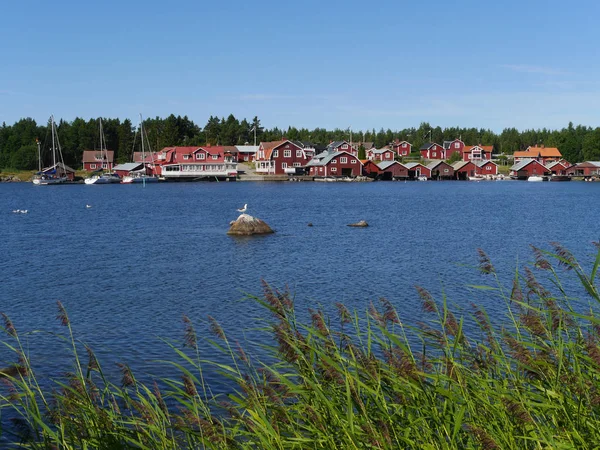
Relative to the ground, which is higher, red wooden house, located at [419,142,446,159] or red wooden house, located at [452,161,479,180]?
red wooden house, located at [419,142,446,159]

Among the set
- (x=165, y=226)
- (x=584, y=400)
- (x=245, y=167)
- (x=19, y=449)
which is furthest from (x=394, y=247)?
(x=245, y=167)

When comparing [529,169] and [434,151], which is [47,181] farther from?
[529,169]

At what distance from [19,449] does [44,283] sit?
600 inches

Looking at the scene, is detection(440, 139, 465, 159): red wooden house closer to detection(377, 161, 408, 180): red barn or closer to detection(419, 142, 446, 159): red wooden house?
detection(419, 142, 446, 159): red wooden house

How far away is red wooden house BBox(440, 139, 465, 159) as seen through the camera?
15075 cm

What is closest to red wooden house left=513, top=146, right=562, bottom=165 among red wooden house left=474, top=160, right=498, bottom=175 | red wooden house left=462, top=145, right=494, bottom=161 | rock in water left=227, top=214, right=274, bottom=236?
red wooden house left=462, top=145, right=494, bottom=161

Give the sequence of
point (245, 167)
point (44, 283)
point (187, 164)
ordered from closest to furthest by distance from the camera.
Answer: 1. point (44, 283)
2. point (187, 164)
3. point (245, 167)

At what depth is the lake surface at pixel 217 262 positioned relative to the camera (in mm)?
18109

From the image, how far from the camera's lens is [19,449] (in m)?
10.2

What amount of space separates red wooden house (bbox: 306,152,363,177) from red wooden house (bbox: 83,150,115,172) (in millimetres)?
41482

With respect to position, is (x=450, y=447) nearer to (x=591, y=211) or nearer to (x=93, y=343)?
(x=93, y=343)

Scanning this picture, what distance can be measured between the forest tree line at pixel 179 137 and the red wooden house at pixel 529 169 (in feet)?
67.2

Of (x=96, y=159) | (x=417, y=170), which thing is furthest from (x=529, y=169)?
(x=96, y=159)

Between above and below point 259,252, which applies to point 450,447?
above
